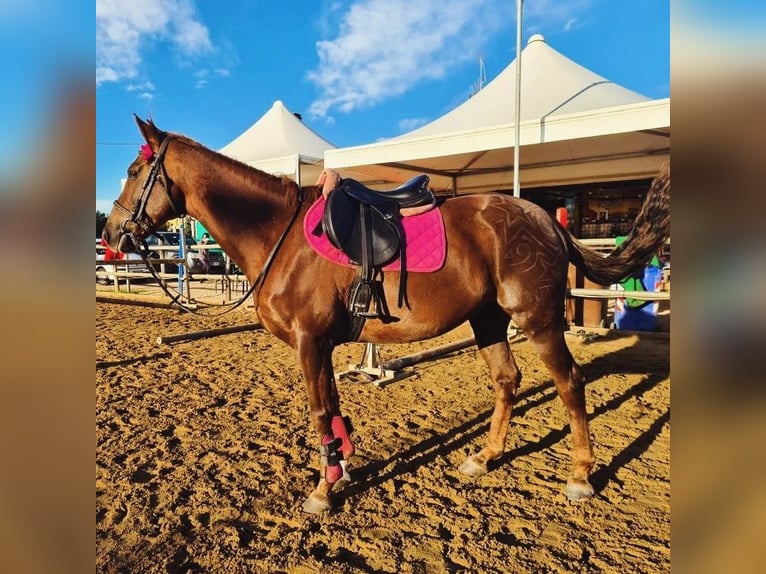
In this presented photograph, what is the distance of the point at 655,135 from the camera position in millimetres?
7605

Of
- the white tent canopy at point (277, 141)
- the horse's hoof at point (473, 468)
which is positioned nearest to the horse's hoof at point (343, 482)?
the horse's hoof at point (473, 468)

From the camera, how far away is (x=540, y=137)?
6.90m

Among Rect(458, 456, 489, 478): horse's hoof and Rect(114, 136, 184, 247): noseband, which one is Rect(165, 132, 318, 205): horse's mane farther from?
Rect(458, 456, 489, 478): horse's hoof

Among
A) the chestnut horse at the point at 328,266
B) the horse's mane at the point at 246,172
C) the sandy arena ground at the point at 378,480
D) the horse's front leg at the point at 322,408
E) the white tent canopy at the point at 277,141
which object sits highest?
the white tent canopy at the point at 277,141

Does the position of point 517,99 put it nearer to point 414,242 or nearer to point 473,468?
point 414,242

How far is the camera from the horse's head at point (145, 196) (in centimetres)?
280

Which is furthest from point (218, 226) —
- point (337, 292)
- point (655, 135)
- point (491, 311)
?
point (655, 135)

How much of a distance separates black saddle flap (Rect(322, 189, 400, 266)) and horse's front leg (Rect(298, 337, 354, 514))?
57 cm

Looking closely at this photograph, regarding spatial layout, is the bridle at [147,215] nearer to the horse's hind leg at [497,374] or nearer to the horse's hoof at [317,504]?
the horse's hoof at [317,504]

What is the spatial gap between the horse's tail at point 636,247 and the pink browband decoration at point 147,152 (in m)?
2.75

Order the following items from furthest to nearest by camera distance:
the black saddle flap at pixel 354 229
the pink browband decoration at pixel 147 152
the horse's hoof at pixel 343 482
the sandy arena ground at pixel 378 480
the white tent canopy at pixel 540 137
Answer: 1. the white tent canopy at pixel 540 137
2. the horse's hoof at pixel 343 482
3. the pink browband decoration at pixel 147 152
4. the black saddle flap at pixel 354 229
5. the sandy arena ground at pixel 378 480

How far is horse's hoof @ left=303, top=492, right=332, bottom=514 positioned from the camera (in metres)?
2.70

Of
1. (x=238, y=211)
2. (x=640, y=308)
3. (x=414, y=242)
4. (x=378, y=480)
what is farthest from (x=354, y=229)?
(x=640, y=308)

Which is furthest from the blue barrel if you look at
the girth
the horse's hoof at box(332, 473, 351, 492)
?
the horse's hoof at box(332, 473, 351, 492)
